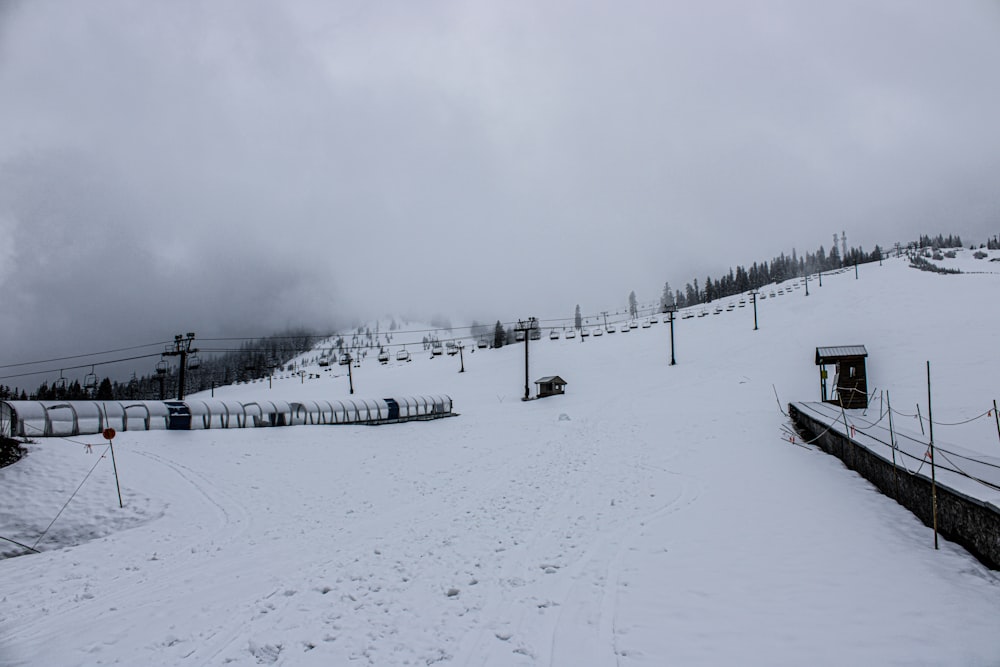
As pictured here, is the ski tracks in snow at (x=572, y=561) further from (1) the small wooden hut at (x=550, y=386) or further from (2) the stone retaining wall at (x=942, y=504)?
(1) the small wooden hut at (x=550, y=386)

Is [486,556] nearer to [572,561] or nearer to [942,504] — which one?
[572,561]

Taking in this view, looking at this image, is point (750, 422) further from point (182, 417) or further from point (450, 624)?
point (182, 417)

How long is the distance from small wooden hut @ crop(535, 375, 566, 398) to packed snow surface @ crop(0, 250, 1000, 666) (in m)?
25.4

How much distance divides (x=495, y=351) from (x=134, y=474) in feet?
284

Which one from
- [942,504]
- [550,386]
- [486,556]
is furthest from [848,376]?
[486,556]

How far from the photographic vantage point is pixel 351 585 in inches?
384

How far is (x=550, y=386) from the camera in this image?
5644 cm

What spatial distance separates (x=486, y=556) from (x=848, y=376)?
111 ft

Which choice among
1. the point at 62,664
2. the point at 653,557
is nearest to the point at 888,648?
the point at 653,557

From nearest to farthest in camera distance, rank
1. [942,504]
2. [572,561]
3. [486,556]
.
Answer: [572,561] < [942,504] < [486,556]

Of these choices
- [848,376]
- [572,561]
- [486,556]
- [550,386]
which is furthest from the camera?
[550,386]

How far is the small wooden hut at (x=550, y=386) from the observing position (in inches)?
2203

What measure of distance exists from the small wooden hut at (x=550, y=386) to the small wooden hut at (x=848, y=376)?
27662mm

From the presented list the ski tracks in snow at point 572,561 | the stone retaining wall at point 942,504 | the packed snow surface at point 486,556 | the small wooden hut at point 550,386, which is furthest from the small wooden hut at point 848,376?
the small wooden hut at point 550,386
